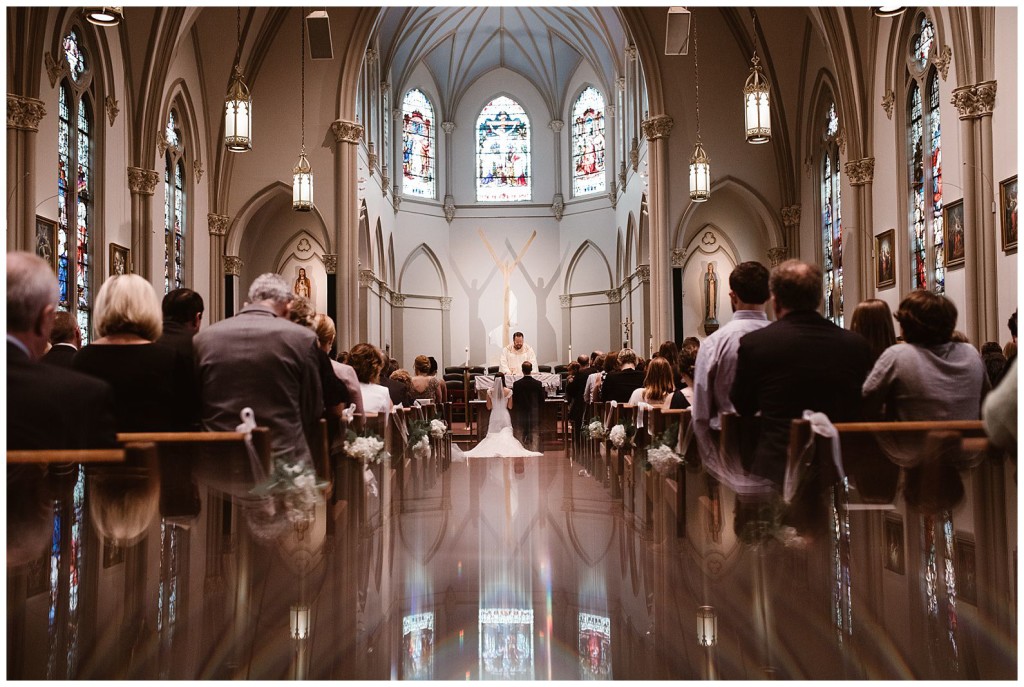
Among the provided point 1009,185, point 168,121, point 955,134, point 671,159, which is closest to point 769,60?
point 671,159

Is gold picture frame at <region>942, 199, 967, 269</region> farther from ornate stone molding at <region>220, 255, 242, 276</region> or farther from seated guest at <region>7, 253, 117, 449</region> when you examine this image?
ornate stone molding at <region>220, 255, 242, 276</region>

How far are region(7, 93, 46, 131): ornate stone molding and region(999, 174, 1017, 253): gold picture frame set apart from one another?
11.5 meters

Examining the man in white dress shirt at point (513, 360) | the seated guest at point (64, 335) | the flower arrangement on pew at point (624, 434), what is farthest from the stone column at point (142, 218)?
the seated guest at point (64, 335)

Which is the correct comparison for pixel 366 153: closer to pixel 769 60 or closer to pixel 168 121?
pixel 168 121

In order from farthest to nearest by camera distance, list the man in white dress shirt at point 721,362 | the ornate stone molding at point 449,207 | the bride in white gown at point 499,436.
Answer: the ornate stone molding at point 449,207 < the bride in white gown at point 499,436 < the man in white dress shirt at point 721,362

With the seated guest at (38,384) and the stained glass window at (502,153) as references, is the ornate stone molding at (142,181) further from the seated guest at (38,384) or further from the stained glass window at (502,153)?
the stained glass window at (502,153)

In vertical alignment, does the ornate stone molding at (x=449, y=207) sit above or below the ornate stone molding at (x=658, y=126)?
A: above

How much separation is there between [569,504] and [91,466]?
4.30 m

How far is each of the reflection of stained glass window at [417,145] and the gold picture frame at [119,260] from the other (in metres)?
14.2

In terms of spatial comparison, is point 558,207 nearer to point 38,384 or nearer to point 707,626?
point 707,626

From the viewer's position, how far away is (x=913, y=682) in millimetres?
2711

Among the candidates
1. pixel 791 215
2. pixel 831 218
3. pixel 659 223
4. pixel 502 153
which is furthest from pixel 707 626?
pixel 502 153

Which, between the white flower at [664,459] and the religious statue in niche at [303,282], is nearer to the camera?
the white flower at [664,459]

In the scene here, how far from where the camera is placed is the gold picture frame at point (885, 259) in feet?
49.2
